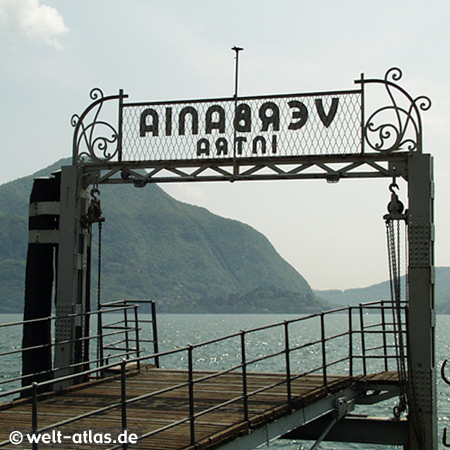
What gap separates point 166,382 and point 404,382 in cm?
380

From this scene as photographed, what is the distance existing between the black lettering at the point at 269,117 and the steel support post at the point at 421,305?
100 inches

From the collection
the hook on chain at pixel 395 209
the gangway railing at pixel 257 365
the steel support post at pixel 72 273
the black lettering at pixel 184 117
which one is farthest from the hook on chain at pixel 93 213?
the hook on chain at pixel 395 209

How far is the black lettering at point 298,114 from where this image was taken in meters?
14.2

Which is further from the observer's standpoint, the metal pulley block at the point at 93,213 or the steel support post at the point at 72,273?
the metal pulley block at the point at 93,213

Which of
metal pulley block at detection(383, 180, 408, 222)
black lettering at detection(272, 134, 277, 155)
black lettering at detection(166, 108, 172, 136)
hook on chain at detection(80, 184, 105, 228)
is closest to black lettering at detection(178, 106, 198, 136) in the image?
black lettering at detection(166, 108, 172, 136)

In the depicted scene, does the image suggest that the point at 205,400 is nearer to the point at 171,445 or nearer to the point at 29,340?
the point at 171,445

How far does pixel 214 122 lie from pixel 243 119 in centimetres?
52

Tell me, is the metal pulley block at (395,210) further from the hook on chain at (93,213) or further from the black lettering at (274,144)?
the hook on chain at (93,213)

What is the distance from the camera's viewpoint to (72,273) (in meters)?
14.4

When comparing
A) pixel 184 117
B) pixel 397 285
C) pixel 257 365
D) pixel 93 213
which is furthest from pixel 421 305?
pixel 257 365

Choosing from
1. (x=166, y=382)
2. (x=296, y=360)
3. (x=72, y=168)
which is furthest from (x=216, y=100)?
(x=296, y=360)

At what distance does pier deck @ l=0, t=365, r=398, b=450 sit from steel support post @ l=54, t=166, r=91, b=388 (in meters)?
0.97

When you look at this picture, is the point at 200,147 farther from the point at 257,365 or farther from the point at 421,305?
the point at 257,365

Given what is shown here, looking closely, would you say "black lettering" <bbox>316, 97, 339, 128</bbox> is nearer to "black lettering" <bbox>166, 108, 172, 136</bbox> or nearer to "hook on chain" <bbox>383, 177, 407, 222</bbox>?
"hook on chain" <bbox>383, 177, 407, 222</bbox>
